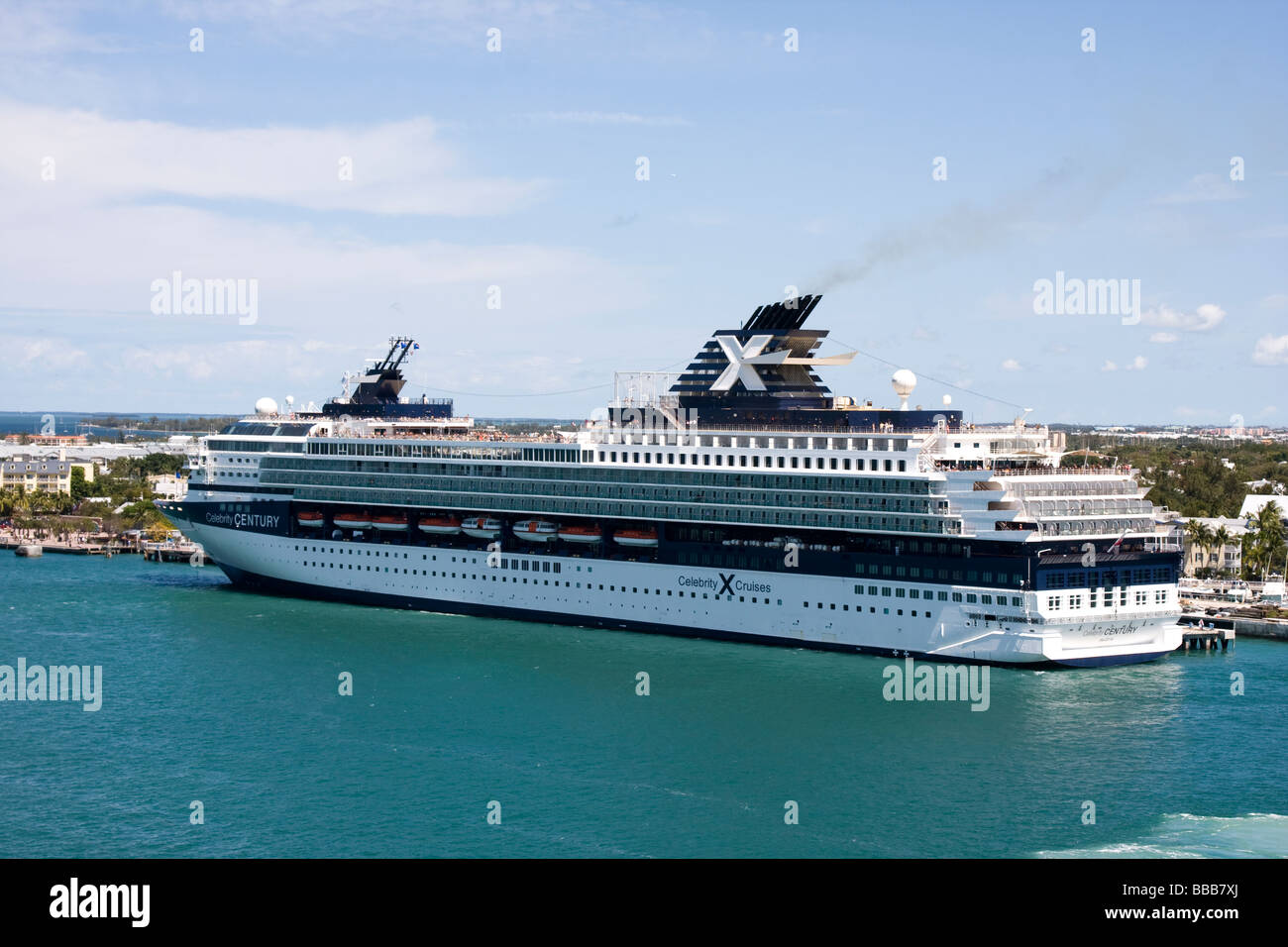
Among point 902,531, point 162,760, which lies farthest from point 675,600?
point 162,760

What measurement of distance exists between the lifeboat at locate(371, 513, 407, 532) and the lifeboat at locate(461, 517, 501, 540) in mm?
3324

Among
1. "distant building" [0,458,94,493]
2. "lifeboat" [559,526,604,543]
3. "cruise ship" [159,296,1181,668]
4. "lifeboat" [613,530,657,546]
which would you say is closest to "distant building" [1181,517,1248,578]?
"cruise ship" [159,296,1181,668]

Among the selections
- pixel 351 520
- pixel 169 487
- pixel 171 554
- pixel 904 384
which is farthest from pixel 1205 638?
pixel 169 487

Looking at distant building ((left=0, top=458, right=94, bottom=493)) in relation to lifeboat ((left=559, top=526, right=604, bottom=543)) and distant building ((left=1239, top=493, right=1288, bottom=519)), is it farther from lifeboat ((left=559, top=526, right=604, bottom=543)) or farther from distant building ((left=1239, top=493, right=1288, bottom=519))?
distant building ((left=1239, top=493, right=1288, bottom=519))

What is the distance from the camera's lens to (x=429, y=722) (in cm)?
4041

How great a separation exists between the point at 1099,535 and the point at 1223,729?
30.9 ft

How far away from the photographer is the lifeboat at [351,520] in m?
63.6

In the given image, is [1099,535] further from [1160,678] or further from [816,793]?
[816,793]

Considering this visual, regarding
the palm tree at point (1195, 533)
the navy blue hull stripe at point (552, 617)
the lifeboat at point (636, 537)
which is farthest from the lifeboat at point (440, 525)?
the palm tree at point (1195, 533)

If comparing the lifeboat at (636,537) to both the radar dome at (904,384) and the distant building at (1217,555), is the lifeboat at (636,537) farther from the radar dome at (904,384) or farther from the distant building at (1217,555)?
the distant building at (1217,555)

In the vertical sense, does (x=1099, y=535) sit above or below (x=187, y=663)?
above

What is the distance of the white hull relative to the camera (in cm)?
4722

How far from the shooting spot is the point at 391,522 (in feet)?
205

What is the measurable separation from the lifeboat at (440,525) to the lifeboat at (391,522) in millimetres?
772
